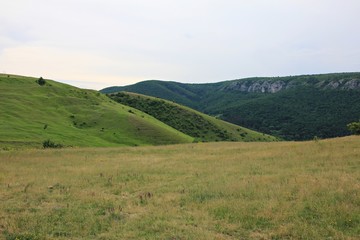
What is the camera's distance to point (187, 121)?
4341 inches

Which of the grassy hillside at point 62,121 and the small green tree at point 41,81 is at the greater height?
the small green tree at point 41,81

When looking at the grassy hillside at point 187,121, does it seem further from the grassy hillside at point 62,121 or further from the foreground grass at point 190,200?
the foreground grass at point 190,200

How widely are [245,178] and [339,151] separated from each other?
33.8 ft

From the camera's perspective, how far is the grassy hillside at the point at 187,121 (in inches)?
4070

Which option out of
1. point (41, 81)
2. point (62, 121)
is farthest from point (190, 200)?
point (41, 81)

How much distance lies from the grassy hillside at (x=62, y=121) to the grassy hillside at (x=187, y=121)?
29.7 m

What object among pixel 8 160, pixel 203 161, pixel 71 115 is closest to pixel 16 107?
pixel 71 115

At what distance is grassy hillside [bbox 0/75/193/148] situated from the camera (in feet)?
161

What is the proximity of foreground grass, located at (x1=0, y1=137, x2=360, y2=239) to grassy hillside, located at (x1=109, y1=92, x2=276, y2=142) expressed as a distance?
252 ft

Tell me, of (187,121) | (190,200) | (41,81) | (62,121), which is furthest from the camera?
(187,121)

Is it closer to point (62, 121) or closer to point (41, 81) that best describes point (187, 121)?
point (41, 81)

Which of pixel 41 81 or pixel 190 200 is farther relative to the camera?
pixel 41 81

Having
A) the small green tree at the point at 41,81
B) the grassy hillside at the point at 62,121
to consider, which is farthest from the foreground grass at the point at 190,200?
the small green tree at the point at 41,81

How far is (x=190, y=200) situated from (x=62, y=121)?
53.8m
